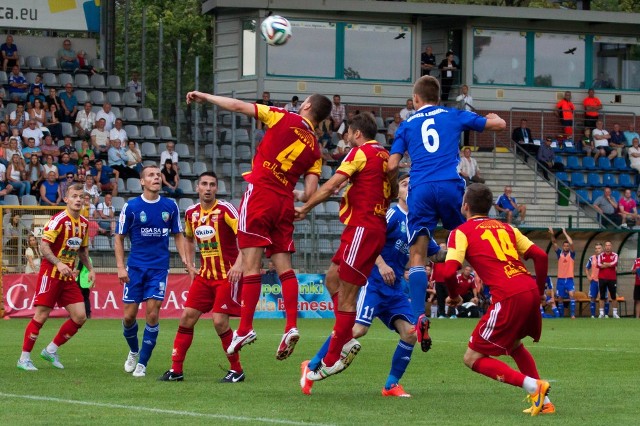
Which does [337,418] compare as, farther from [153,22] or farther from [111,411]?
[153,22]

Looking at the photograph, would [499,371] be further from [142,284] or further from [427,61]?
[427,61]

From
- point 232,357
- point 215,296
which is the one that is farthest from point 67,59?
point 232,357

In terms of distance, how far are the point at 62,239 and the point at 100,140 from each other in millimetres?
16826

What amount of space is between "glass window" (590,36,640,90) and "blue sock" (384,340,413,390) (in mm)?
32053

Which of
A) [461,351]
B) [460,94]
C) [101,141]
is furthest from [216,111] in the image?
[461,351]

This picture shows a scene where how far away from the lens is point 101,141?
30.9 meters

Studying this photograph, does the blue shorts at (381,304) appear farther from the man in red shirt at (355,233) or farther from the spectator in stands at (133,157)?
the spectator in stands at (133,157)

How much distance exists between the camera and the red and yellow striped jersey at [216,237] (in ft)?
41.4

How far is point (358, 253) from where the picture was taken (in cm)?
1084

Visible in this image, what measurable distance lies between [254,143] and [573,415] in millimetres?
24768

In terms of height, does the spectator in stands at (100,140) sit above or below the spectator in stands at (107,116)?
below

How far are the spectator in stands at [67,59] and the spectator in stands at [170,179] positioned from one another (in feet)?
16.4

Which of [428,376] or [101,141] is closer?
[428,376]

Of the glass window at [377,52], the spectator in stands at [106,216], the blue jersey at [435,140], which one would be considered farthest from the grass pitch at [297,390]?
the glass window at [377,52]
